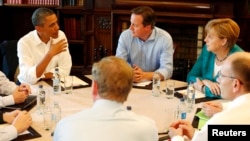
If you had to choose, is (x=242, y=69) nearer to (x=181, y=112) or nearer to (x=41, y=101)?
(x=181, y=112)

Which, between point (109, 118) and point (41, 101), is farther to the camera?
point (41, 101)

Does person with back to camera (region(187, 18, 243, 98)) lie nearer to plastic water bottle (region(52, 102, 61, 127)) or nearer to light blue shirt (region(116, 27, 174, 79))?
light blue shirt (region(116, 27, 174, 79))

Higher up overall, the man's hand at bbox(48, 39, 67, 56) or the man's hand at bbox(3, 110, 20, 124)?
the man's hand at bbox(48, 39, 67, 56)

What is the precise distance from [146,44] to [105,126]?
189 centimetres

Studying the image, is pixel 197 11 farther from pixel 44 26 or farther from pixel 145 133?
pixel 145 133

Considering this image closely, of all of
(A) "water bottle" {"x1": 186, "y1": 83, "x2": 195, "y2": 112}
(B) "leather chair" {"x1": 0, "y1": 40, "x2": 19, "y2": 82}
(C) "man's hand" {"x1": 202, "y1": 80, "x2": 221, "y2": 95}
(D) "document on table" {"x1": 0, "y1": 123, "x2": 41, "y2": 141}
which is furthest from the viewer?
(B) "leather chair" {"x1": 0, "y1": 40, "x2": 19, "y2": 82}

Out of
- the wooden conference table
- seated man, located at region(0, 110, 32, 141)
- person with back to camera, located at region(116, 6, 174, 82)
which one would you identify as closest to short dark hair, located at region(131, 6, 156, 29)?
person with back to camera, located at region(116, 6, 174, 82)

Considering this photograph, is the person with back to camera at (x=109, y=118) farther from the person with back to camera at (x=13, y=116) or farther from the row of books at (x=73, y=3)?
the row of books at (x=73, y=3)

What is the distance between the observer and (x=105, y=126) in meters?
1.37

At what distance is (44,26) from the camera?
2914mm

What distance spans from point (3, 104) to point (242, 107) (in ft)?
4.44

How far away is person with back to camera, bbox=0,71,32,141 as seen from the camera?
1732 mm

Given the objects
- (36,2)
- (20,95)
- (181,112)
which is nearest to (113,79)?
(181,112)

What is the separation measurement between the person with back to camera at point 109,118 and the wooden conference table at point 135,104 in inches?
17.4
